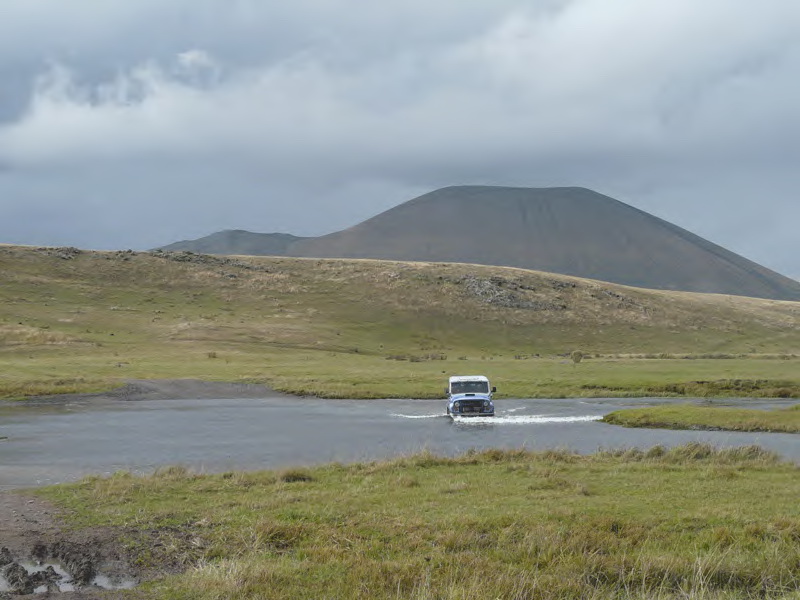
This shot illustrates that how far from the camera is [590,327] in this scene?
484 ft

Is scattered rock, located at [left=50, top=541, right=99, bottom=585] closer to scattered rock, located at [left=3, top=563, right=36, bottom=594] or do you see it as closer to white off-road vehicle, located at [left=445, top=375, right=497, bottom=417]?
scattered rock, located at [left=3, top=563, right=36, bottom=594]

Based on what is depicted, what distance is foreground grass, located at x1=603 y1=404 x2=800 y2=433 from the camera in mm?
44781

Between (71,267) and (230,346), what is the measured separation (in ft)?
203

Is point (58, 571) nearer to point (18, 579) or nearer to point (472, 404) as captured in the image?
point (18, 579)

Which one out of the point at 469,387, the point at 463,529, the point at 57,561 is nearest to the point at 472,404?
the point at 469,387

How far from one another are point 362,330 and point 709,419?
285ft

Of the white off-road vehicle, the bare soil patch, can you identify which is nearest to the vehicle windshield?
the white off-road vehicle

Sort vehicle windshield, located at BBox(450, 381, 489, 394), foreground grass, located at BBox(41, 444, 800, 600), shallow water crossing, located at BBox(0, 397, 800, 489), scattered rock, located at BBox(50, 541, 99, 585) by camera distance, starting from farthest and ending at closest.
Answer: vehicle windshield, located at BBox(450, 381, 489, 394), shallow water crossing, located at BBox(0, 397, 800, 489), scattered rock, located at BBox(50, 541, 99, 585), foreground grass, located at BBox(41, 444, 800, 600)

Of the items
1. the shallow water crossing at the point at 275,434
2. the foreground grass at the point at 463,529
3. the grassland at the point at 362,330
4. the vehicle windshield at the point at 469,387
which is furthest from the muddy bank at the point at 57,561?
the grassland at the point at 362,330

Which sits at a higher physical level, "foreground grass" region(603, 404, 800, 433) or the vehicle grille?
the vehicle grille

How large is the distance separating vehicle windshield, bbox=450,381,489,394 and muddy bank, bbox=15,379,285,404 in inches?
825

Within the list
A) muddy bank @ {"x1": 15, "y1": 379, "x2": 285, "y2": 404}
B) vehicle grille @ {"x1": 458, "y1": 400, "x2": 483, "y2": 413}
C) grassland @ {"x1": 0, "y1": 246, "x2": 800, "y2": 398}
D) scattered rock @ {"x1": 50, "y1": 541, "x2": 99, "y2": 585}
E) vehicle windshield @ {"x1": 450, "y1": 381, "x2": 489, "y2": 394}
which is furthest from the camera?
grassland @ {"x1": 0, "y1": 246, "x2": 800, "y2": 398}

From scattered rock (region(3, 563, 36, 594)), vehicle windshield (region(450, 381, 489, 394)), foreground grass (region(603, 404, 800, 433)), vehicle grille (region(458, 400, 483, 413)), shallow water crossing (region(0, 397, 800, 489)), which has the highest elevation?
vehicle windshield (region(450, 381, 489, 394))

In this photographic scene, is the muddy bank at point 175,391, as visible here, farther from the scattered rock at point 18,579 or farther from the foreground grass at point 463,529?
the scattered rock at point 18,579
